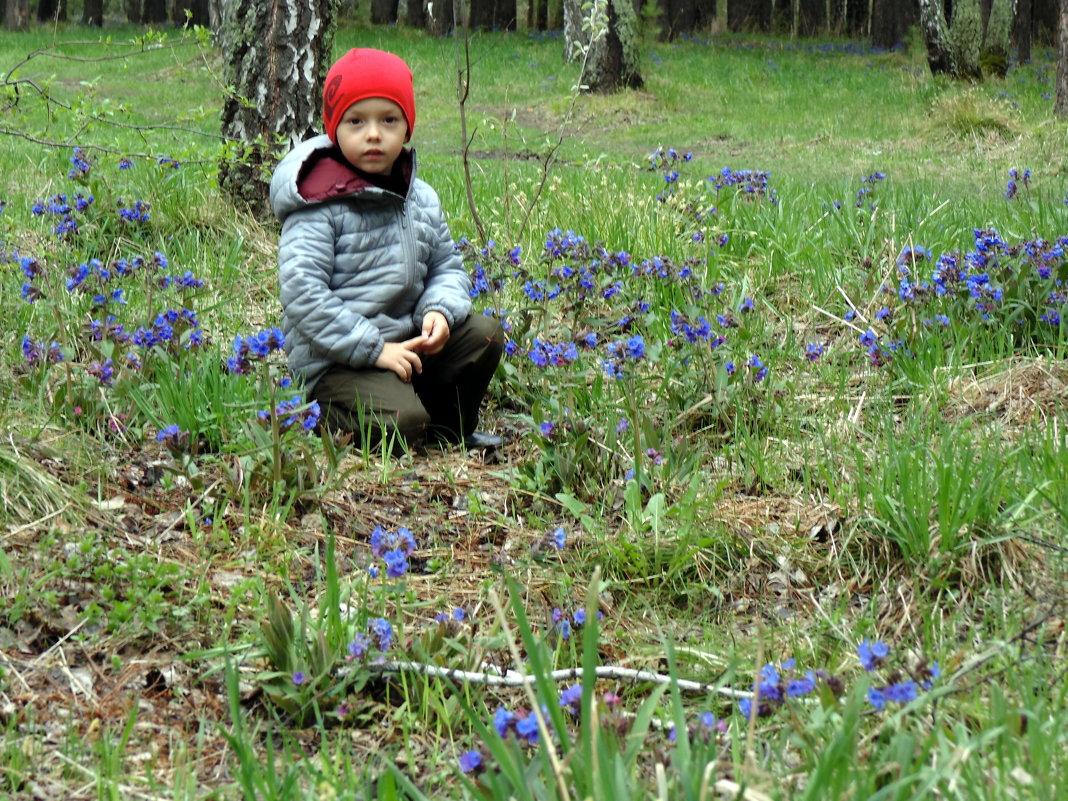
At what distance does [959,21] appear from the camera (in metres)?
15.2

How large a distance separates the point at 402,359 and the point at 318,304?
0.33 metres

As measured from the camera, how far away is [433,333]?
363 cm

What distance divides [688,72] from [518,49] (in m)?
4.52

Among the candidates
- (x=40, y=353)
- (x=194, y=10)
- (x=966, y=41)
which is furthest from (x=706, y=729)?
(x=194, y=10)

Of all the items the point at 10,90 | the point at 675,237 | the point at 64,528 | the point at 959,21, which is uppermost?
the point at 959,21

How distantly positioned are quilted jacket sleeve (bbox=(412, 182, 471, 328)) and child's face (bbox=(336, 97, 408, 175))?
0.89 feet

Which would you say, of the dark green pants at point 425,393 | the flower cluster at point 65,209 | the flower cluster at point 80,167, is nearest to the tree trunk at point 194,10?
the flower cluster at point 80,167

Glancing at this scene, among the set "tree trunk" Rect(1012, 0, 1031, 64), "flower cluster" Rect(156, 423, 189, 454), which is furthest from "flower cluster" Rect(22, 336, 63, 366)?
"tree trunk" Rect(1012, 0, 1031, 64)

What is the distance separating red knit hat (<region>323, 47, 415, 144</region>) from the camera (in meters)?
3.45

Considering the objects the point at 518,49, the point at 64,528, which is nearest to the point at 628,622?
the point at 64,528

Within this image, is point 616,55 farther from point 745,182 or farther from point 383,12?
point 383,12

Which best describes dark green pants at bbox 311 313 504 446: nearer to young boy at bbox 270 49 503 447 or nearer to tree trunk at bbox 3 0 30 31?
young boy at bbox 270 49 503 447

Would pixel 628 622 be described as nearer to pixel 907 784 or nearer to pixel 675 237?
pixel 907 784

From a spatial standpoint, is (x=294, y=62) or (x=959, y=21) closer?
(x=294, y=62)
